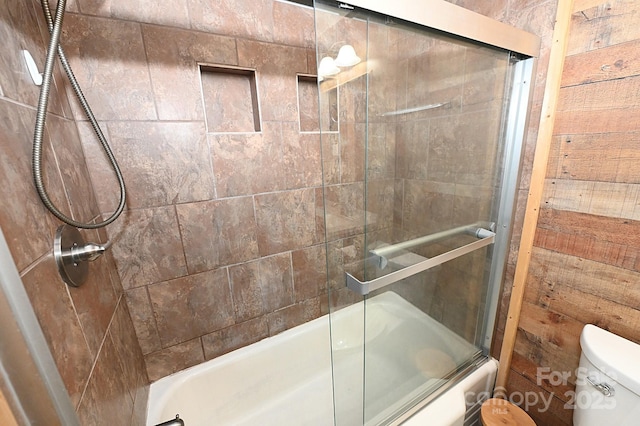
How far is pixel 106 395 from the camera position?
0.68 m

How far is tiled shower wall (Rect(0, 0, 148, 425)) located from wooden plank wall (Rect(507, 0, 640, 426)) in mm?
1606

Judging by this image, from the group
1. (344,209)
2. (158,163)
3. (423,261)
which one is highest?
(158,163)

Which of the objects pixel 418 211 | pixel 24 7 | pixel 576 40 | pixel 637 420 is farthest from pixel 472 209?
pixel 24 7

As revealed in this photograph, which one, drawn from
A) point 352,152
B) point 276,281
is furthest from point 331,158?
point 276,281

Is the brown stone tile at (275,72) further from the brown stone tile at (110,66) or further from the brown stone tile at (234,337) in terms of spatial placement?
the brown stone tile at (234,337)

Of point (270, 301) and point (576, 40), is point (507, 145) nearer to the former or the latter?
point (576, 40)

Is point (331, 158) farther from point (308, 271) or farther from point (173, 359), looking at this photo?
point (173, 359)

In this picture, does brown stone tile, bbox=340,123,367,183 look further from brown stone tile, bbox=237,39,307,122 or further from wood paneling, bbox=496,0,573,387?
wood paneling, bbox=496,0,573,387

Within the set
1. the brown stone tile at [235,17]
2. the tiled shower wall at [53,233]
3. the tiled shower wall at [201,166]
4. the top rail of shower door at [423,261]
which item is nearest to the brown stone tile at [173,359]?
the tiled shower wall at [201,166]

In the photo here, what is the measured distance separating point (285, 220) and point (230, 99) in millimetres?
659

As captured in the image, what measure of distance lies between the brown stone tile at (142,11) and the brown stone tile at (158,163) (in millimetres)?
377

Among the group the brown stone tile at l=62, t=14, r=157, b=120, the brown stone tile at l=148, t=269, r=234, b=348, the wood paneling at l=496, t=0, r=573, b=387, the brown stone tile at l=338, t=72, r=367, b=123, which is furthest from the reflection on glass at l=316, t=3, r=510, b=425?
the brown stone tile at l=62, t=14, r=157, b=120

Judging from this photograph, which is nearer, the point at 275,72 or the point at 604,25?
the point at 604,25

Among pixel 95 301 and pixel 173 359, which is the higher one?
pixel 95 301
